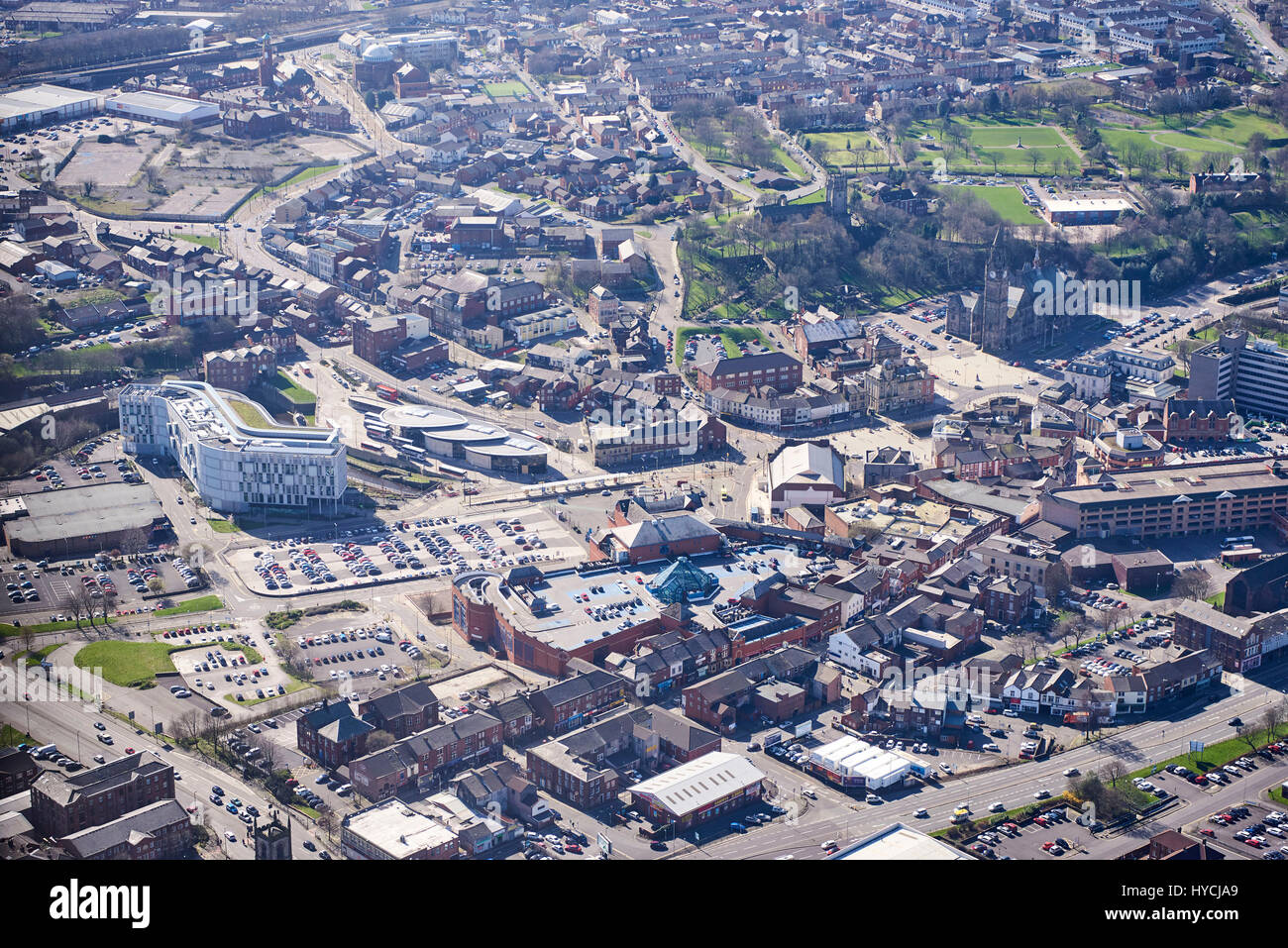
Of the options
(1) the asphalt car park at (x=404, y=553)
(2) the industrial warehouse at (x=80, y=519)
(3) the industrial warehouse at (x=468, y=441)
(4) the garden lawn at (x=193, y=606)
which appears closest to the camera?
(4) the garden lawn at (x=193, y=606)

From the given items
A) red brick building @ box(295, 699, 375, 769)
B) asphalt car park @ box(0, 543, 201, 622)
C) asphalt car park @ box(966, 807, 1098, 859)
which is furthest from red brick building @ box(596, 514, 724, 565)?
asphalt car park @ box(966, 807, 1098, 859)

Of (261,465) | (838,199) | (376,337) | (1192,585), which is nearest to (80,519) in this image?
(261,465)

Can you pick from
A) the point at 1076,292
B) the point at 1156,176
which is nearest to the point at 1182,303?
the point at 1076,292

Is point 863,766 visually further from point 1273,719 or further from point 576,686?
point 1273,719

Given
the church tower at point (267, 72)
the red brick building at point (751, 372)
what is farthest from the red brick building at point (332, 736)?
the church tower at point (267, 72)

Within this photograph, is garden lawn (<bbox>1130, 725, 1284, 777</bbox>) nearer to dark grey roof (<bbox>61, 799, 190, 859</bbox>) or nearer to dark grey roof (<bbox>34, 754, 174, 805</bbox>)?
dark grey roof (<bbox>61, 799, 190, 859</bbox>)

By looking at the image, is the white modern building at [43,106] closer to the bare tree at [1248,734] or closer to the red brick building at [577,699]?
the red brick building at [577,699]

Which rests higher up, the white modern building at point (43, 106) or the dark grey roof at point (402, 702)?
the white modern building at point (43, 106)

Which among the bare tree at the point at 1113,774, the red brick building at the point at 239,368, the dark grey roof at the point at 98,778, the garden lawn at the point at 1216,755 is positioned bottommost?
the garden lawn at the point at 1216,755

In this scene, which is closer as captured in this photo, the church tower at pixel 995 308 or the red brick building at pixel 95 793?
the red brick building at pixel 95 793
